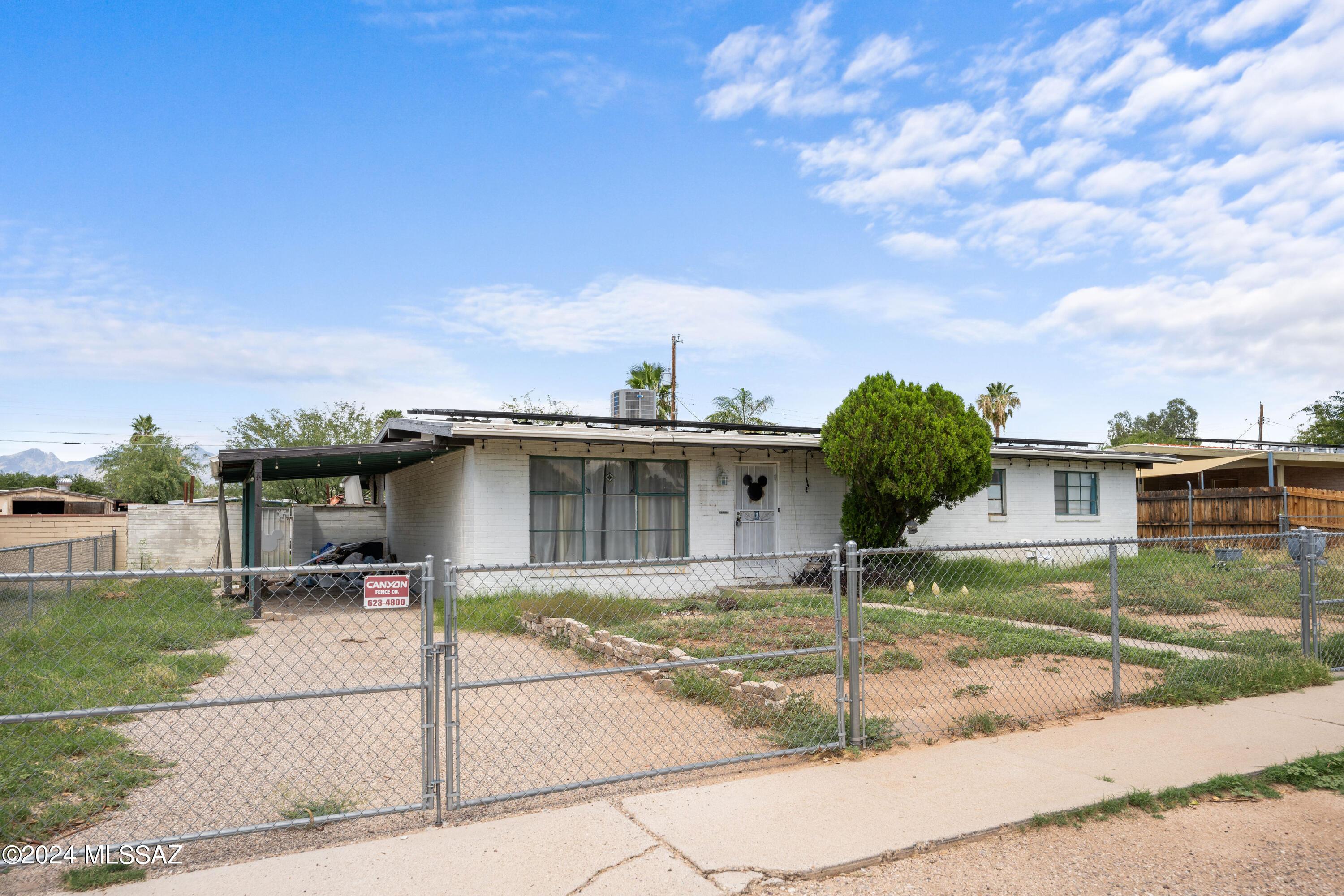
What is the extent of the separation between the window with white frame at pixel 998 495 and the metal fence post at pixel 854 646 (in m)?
14.6

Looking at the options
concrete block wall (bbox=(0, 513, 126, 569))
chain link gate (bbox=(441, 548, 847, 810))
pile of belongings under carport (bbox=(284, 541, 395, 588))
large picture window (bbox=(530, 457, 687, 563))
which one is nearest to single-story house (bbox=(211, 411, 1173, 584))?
large picture window (bbox=(530, 457, 687, 563))

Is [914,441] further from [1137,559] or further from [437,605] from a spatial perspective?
[437,605]

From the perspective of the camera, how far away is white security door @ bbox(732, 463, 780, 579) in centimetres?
1588

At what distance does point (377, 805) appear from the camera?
457 centimetres

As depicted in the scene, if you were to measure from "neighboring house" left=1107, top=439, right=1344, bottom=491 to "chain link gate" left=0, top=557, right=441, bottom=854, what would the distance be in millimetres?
26882

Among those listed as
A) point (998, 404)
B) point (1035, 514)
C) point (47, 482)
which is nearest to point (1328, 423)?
point (998, 404)

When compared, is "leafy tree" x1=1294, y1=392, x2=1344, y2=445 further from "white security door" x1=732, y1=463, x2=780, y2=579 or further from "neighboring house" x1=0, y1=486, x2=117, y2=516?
"neighboring house" x1=0, y1=486, x2=117, y2=516

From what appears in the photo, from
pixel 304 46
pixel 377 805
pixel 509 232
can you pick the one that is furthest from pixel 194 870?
pixel 509 232

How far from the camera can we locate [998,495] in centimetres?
1869

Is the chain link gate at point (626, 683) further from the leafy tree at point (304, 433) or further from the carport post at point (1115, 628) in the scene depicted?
the leafy tree at point (304, 433)

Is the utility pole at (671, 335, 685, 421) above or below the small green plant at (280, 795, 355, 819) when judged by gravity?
above

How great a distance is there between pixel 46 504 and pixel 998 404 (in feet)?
158

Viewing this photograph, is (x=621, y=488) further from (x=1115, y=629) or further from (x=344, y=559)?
(x=1115, y=629)

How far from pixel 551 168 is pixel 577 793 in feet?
51.0
